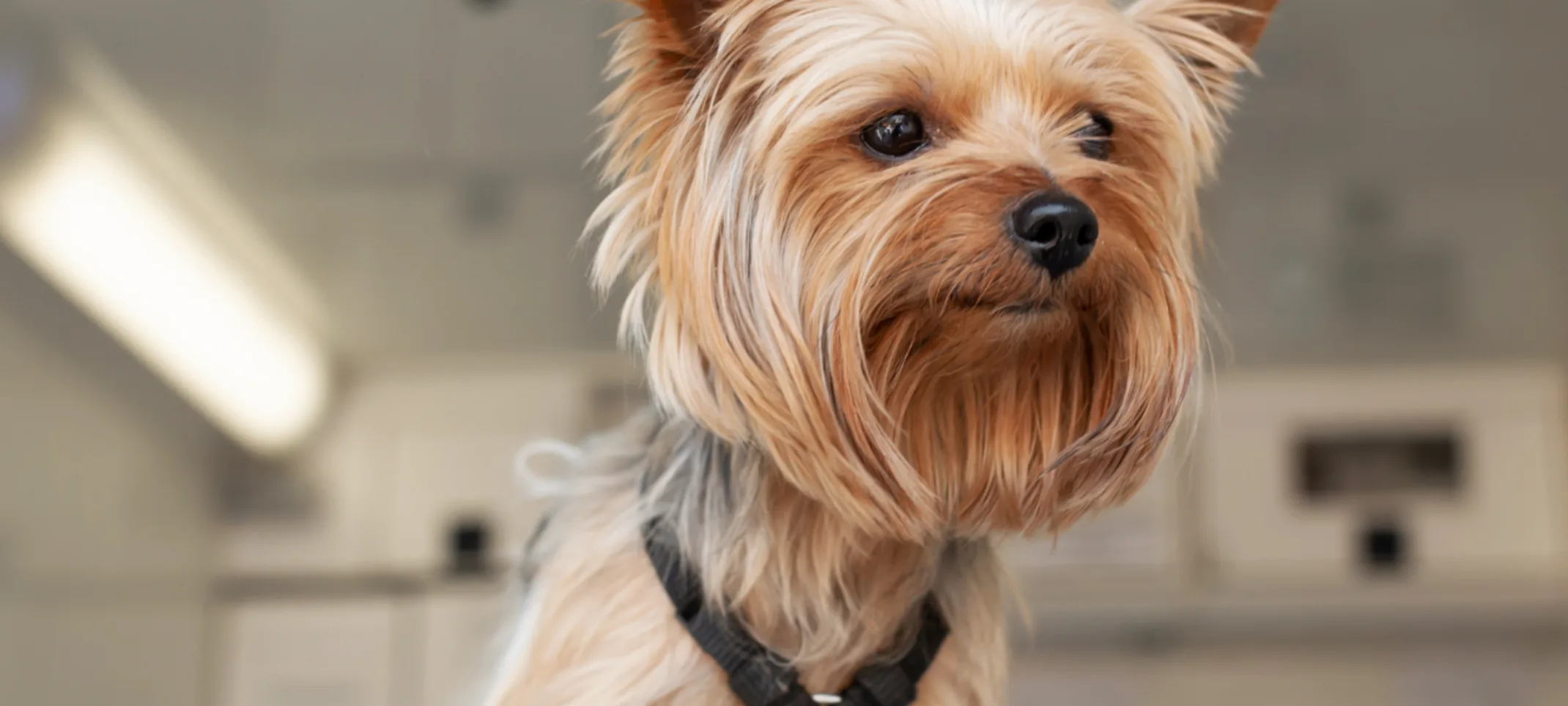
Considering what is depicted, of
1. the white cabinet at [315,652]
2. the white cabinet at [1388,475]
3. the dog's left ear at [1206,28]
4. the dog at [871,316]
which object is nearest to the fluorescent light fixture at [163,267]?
the white cabinet at [315,652]

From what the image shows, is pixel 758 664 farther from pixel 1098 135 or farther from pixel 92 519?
pixel 92 519

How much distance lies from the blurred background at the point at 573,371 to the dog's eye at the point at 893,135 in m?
1.20

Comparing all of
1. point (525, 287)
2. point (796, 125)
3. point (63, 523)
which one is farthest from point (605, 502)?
point (525, 287)

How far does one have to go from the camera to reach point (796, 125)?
776mm

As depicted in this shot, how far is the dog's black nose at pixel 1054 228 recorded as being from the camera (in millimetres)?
696

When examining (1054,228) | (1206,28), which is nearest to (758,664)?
(1054,228)

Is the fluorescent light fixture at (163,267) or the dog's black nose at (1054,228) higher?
the dog's black nose at (1054,228)

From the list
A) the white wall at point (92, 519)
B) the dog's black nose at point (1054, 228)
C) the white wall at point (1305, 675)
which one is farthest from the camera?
the white wall at point (1305, 675)

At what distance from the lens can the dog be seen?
752 millimetres

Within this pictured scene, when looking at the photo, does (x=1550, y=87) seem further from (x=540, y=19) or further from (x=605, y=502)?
(x=605, y=502)

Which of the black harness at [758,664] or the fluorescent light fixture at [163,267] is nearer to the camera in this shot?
the black harness at [758,664]

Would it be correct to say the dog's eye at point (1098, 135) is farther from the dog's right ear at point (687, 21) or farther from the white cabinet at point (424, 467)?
the white cabinet at point (424, 467)

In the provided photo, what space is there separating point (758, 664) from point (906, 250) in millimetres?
315

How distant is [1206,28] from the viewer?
941 mm
